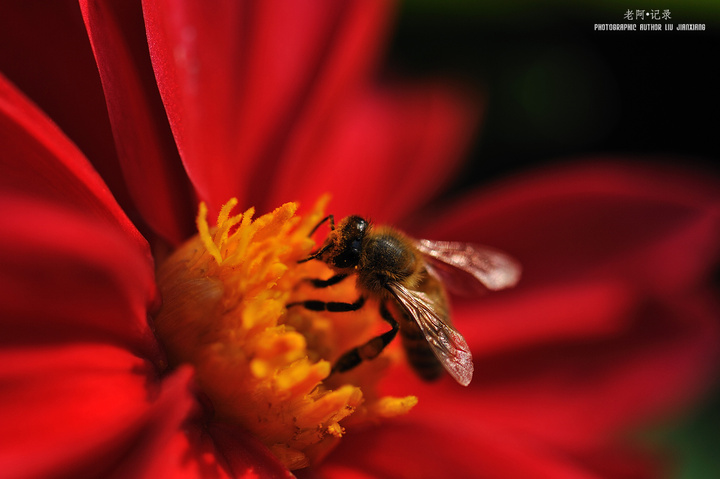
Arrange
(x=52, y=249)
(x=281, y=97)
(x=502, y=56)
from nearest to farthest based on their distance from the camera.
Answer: (x=52, y=249) < (x=281, y=97) < (x=502, y=56)

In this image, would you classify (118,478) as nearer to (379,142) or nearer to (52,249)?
(52,249)

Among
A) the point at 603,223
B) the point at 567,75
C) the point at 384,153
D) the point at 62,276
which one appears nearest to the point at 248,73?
the point at 384,153

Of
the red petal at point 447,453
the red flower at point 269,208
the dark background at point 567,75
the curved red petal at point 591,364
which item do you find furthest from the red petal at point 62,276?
the dark background at point 567,75

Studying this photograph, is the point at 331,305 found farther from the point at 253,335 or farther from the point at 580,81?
the point at 580,81

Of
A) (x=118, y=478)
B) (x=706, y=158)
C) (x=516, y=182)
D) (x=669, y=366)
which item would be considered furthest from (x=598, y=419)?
(x=118, y=478)

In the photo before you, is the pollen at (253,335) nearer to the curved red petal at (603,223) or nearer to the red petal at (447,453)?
the red petal at (447,453)

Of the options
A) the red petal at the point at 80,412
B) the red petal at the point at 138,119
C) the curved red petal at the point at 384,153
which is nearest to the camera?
the red petal at the point at 80,412
